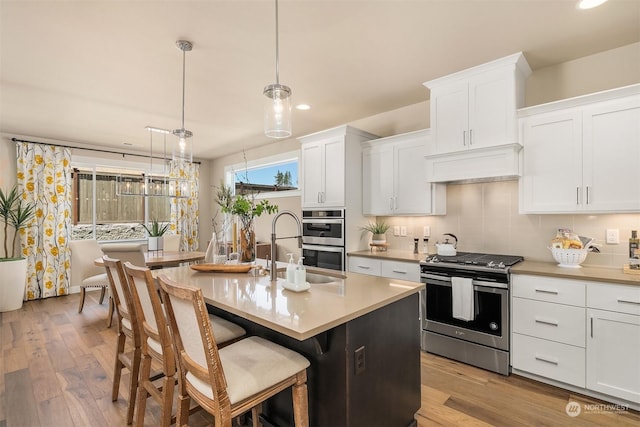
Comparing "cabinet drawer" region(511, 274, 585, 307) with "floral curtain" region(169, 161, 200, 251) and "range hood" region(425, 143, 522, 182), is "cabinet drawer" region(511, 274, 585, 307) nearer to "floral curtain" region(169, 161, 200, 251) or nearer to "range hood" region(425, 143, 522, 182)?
Result: "range hood" region(425, 143, 522, 182)

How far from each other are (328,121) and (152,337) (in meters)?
3.46

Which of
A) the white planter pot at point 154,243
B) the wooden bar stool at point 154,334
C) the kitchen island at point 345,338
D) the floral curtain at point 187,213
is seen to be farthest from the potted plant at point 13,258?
the kitchen island at point 345,338

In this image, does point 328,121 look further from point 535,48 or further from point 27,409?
point 27,409

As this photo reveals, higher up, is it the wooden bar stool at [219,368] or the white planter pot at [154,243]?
the white planter pot at [154,243]

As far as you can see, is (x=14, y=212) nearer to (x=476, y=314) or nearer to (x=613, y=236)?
(x=476, y=314)

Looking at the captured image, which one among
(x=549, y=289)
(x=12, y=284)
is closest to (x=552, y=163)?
(x=549, y=289)

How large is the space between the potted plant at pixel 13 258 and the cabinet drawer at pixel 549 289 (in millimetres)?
6049

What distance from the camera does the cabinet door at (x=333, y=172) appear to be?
3762 millimetres

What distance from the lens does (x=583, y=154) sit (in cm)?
245

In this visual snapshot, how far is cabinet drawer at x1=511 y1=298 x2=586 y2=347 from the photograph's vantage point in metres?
2.29

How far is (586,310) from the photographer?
226 centimetres

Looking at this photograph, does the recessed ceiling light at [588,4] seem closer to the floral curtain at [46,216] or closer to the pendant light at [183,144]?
the pendant light at [183,144]

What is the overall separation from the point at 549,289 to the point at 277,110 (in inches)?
93.1

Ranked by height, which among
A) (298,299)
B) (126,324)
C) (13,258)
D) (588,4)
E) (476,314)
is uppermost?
(588,4)
